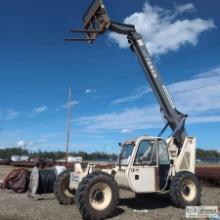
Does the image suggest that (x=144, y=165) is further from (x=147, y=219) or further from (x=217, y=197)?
→ (x=217, y=197)

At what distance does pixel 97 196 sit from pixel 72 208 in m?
2.19

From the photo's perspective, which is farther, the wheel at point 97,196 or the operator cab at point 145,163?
the operator cab at point 145,163

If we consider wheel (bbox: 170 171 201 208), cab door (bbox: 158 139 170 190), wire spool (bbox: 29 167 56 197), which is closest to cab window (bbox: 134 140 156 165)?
cab door (bbox: 158 139 170 190)

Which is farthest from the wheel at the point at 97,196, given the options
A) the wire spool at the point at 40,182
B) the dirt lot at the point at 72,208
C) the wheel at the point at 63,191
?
the wire spool at the point at 40,182

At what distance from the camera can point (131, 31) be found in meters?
14.9

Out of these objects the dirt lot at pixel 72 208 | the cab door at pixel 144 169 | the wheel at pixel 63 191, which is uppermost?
the cab door at pixel 144 169

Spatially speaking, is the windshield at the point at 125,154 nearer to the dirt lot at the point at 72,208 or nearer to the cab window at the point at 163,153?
the cab window at the point at 163,153

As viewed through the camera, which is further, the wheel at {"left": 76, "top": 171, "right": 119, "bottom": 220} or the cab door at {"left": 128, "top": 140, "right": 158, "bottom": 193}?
the cab door at {"left": 128, "top": 140, "right": 158, "bottom": 193}

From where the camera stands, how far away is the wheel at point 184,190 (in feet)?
41.7

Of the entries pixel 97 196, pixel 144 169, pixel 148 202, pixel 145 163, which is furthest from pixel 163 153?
pixel 97 196

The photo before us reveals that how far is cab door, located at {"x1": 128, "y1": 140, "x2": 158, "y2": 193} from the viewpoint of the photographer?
12.3 m

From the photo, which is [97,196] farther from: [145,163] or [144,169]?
[145,163]

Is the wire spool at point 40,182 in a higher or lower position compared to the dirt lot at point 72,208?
higher

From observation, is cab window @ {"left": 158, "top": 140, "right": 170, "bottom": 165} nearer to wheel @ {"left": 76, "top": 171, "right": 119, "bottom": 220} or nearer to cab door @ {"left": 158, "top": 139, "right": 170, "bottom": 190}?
cab door @ {"left": 158, "top": 139, "right": 170, "bottom": 190}
